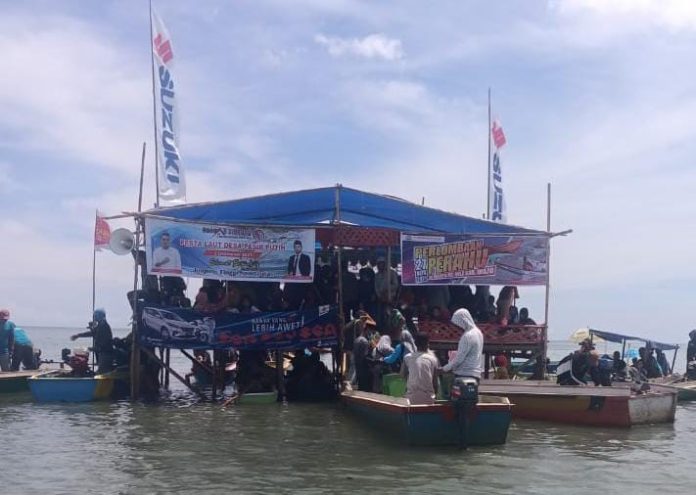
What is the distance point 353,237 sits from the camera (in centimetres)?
1750

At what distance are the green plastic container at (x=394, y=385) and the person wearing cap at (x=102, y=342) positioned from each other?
6753mm

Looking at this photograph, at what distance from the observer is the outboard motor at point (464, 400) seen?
37.8 feet

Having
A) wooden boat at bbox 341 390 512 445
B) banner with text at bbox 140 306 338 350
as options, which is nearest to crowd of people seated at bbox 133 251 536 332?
banner with text at bbox 140 306 338 350

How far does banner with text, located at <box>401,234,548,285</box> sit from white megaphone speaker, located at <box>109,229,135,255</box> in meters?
5.75

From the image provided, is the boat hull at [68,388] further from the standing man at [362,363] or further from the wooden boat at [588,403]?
the wooden boat at [588,403]

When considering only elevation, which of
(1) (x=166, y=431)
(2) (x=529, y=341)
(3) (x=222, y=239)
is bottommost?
(1) (x=166, y=431)

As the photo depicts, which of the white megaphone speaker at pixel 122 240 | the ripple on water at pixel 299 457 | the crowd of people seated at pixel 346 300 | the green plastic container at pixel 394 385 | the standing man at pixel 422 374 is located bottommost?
the ripple on water at pixel 299 457

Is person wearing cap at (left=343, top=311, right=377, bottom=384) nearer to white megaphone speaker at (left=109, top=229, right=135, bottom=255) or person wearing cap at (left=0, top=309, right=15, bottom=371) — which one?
white megaphone speaker at (left=109, top=229, right=135, bottom=255)

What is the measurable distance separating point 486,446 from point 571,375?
4494mm

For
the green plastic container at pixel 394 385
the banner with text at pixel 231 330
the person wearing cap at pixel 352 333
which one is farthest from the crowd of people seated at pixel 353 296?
the green plastic container at pixel 394 385

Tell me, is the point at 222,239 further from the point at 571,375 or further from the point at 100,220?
the point at 571,375

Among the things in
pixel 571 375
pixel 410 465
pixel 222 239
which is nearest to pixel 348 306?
pixel 222 239

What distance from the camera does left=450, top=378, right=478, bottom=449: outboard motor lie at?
11523 millimetres

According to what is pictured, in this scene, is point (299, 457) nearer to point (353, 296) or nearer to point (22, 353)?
point (353, 296)
